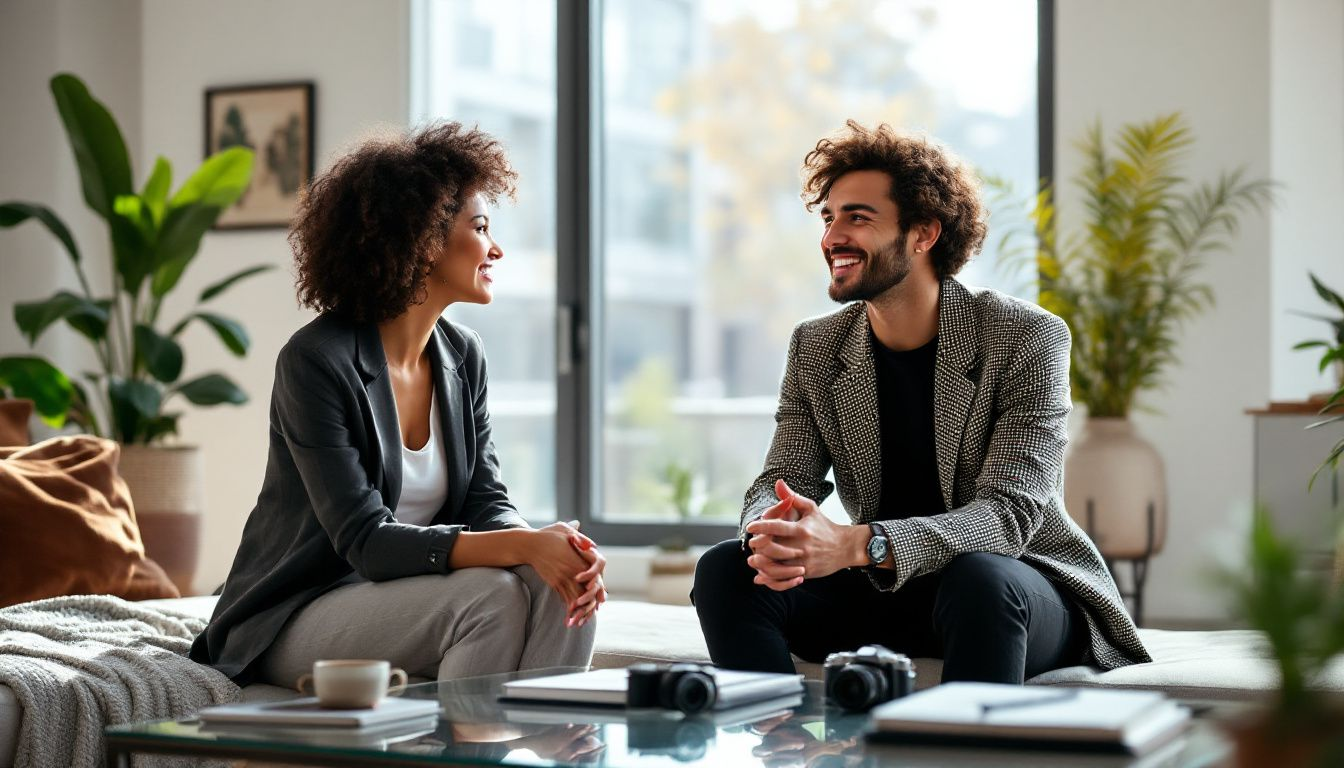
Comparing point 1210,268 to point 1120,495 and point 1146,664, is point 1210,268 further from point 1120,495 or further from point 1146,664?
point 1146,664

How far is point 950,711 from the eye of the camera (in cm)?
133

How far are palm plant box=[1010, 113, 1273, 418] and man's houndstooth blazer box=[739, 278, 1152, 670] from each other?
5.81 ft

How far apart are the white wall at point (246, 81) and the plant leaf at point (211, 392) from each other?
867mm

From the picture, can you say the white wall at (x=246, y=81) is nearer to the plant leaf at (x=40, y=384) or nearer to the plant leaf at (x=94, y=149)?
the plant leaf at (x=94, y=149)

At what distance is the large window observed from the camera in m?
5.07

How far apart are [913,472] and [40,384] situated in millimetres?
2712

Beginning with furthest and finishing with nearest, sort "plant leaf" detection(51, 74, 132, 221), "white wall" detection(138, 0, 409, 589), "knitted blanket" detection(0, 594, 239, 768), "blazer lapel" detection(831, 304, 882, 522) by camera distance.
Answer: "white wall" detection(138, 0, 409, 589), "plant leaf" detection(51, 74, 132, 221), "blazer lapel" detection(831, 304, 882, 522), "knitted blanket" detection(0, 594, 239, 768)

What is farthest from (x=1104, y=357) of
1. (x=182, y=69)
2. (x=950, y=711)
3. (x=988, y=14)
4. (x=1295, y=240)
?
(x=182, y=69)

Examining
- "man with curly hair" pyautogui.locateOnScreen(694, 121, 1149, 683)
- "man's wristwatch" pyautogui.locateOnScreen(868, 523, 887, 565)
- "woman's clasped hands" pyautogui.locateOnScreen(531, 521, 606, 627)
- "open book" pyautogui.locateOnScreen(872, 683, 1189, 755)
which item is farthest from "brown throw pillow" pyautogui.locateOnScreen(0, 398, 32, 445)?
"open book" pyautogui.locateOnScreen(872, 683, 1189, 755)

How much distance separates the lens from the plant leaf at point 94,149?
4328 millimetres

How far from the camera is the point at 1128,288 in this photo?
414 cm

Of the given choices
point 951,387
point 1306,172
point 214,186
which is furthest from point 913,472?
point 214,186

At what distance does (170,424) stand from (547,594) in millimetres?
2658

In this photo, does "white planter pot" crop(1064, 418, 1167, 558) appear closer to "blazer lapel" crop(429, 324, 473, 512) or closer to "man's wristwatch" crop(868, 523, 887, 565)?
"man's wristwatch" crop(868, 523, 887, 565)
